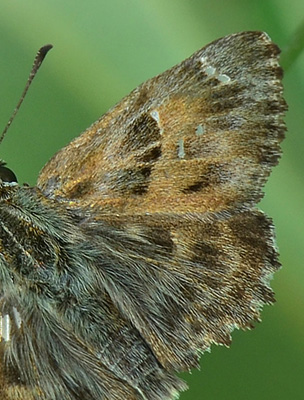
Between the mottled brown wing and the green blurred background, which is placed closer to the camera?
the mottled brown wing

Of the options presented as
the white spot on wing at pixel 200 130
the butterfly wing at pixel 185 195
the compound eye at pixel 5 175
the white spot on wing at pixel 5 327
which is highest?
the white spot on wing at pixel 200 130

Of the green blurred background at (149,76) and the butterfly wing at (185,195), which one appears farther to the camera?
the green blurred background at (149,76)

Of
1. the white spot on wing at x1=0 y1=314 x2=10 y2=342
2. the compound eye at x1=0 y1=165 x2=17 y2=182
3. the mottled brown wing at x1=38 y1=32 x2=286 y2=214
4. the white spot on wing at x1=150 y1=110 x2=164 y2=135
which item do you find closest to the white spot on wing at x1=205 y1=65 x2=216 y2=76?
the mottled brown wing at x1=38 y1=32 x2=286 y2=214

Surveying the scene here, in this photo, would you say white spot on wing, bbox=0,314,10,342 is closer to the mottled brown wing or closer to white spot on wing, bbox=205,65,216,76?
the mottled brown wing

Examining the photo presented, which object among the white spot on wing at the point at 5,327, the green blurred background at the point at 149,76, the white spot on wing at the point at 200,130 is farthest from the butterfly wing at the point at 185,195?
the green blurred background at the point at 149,76

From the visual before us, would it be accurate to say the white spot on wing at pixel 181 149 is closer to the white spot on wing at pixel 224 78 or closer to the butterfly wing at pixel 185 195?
the butterfly wing at pixel 185 195

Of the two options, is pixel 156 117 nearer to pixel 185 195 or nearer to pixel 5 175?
pixel 185 195

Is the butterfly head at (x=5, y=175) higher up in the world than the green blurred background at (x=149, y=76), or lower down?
lower down
